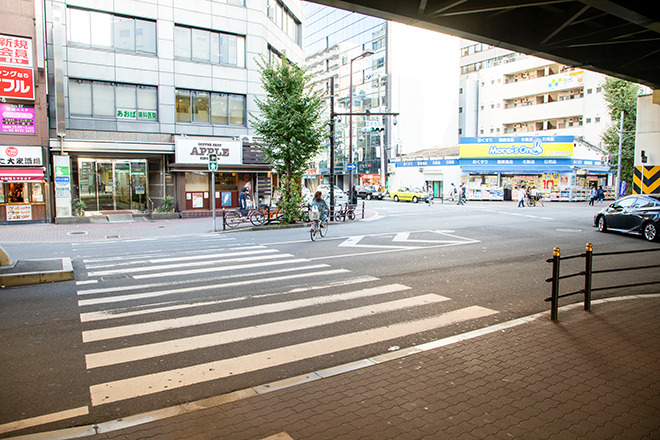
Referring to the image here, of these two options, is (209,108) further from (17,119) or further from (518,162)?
(518,162)

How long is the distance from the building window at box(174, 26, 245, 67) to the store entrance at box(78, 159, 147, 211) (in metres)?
7.18

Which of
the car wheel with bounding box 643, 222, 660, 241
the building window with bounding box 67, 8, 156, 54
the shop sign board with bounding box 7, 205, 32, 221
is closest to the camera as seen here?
the car wheel with bounding box 643, 222, 660, 241

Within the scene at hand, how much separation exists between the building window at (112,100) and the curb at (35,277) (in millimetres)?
17418

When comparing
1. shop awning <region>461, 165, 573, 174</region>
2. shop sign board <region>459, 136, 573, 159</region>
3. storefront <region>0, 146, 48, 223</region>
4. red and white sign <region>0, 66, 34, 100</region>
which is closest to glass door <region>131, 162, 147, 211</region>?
storefront <region>0, 146, 48, 223</region>

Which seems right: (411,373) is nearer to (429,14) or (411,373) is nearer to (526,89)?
(429,14)

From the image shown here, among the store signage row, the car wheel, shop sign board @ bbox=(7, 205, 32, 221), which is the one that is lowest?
the car wheel

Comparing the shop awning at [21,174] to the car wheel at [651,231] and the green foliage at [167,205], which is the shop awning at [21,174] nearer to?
the green foliage at [167,205]

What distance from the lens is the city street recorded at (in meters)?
4.68

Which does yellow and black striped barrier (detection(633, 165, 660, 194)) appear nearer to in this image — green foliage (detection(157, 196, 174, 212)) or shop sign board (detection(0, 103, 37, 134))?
green foliage (detection(157, 196, 174, 212))

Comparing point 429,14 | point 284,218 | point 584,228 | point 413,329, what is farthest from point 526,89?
point 413,329

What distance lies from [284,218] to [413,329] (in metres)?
16.5

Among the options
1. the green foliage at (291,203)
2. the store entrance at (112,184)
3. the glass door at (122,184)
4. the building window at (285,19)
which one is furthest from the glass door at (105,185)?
the building window at (285,19)

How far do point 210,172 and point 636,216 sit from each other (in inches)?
856

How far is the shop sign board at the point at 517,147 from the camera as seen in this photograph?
45250 mm
